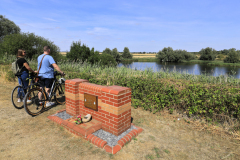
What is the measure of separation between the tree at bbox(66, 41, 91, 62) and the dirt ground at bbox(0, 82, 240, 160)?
11.5 meters

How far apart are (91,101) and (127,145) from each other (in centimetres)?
131

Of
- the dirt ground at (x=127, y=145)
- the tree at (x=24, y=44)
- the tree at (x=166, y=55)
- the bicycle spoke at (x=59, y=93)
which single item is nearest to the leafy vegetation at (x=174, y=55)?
the tree at (x=166, y=55)

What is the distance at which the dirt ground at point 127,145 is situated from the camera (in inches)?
98.9

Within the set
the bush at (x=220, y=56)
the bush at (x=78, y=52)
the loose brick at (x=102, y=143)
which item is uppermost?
the bush at (x=220, y=56)

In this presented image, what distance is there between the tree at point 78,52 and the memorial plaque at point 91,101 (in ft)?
39.9

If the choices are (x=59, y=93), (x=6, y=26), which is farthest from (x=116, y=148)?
(x=6, y=26)

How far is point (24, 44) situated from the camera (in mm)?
16297

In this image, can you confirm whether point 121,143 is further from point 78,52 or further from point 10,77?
point 78,52

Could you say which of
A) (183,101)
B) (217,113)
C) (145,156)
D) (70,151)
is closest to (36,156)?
(70,151)

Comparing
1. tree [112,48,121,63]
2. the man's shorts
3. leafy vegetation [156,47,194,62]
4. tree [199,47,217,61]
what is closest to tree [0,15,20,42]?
tree [112,48,121,63]

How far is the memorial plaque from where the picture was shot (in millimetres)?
3243

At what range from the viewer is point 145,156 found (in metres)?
2.50

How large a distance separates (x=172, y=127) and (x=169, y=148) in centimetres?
98

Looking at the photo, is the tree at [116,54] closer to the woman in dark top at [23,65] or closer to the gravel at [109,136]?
the woman in dark top at [23,65]
